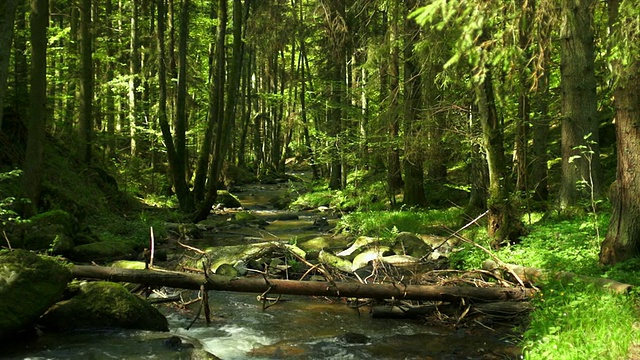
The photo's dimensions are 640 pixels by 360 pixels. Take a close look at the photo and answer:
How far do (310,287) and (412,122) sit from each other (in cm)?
724

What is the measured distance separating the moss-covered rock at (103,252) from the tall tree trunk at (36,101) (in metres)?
1.88

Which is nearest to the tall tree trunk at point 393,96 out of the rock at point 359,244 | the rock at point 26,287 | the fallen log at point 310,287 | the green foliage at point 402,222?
the green foliage at point 402,222

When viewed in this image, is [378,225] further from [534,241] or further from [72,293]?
[72,293]

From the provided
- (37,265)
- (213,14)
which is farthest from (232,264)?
(213,14)

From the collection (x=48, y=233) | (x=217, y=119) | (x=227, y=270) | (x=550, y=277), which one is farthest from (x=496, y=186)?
(x=217, y=119)

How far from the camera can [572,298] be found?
6.42 m

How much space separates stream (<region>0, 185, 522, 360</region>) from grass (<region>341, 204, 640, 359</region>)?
1.98 ft

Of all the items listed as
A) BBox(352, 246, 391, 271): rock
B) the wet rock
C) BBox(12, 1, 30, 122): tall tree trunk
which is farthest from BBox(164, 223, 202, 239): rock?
the wet rock

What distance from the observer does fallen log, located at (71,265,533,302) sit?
24.9ft

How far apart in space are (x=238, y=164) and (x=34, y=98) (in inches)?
1208

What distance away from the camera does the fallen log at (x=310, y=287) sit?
7582mm

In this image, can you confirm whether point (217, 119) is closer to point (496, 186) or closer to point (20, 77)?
point (20, 77)

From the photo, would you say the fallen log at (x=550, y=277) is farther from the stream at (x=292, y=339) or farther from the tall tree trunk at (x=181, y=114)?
the tall tree trunk at (x=181, y=114)

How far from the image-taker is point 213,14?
102 feet
